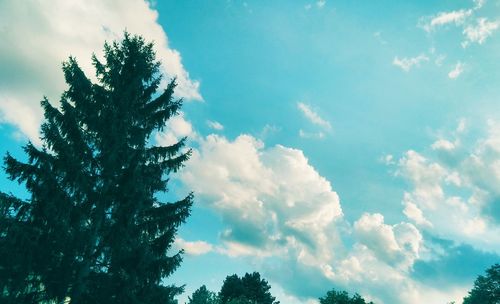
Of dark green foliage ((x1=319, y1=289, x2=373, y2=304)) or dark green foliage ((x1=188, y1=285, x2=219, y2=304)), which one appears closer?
dark green foliage ((x1=319, y1=289, x2=373, y2=304))

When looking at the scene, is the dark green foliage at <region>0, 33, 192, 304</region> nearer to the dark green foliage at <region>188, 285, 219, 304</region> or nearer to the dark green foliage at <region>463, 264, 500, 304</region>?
the dark green foliage at <region>463, 264, 500, 304</region>

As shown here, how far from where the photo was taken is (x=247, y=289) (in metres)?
67.2

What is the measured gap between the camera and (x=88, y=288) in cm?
1217

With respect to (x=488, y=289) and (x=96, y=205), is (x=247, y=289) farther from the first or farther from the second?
(x=96, y=205)

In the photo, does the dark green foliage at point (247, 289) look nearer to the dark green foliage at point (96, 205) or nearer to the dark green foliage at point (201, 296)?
the dark green foliage at point (201, 296)

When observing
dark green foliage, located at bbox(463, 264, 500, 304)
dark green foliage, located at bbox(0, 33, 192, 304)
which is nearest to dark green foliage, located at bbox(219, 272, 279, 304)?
dark green foliage, located at bbox(463, 264, 500, 304)

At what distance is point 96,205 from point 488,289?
6559cm

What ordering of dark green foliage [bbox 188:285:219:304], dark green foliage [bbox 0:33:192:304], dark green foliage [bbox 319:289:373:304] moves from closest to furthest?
dark green foliage [bbox 0:33:192:304] < dark green foliage [bbox 319:289:373:304] < dark green foliage [bbox 188:285:219:304]

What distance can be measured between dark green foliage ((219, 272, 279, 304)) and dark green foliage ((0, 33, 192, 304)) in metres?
57.7

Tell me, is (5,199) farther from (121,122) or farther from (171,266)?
(171,266)

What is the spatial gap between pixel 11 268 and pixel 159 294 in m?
4.97

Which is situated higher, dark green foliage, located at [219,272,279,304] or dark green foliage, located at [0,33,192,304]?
dark green foliage, located at [219,272,279,304]

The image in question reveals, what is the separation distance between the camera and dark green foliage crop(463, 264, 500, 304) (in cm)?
5300

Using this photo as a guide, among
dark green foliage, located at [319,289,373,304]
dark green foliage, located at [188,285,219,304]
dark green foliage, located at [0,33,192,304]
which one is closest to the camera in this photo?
dark green foliage, located at [0,33,192,304]
